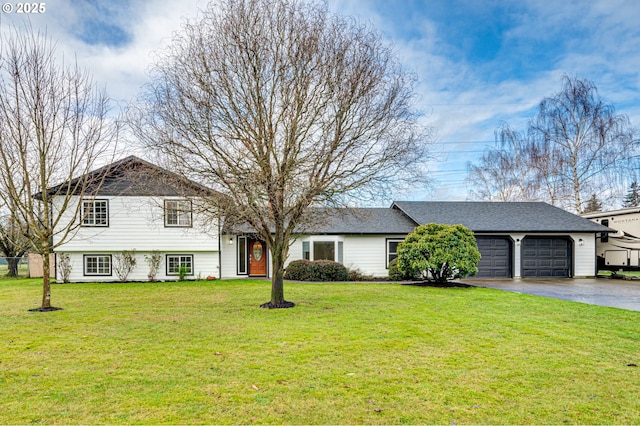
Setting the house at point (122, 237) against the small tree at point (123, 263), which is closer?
the house at point (122, 237)

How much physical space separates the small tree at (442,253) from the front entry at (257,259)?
7240mm

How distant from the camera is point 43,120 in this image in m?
9.91

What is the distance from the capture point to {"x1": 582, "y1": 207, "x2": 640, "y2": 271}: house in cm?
1920

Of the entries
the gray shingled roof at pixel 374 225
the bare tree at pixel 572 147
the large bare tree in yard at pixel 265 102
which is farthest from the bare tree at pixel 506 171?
the large bare tree in yard at pixel 265 102

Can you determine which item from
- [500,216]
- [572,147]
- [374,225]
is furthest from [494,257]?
[572,147]

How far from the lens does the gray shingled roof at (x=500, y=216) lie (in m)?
19.8

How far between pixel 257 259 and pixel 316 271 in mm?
3656

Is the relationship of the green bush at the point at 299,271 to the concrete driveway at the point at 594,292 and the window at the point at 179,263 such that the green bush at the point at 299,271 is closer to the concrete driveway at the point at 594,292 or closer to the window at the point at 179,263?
the window at the point at 179,263

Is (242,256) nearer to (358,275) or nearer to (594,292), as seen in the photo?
(358,275)

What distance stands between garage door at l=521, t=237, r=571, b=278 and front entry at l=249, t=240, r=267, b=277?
13168 mm

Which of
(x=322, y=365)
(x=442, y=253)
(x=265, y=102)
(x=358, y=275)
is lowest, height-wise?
(x=358, y=275)

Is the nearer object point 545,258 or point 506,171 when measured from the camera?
point 545,258

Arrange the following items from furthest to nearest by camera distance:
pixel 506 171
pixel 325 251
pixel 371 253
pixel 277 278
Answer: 1. pixel 506 171
2. pixel 371 253
3. pixel 325 251
4. pixel 277 278

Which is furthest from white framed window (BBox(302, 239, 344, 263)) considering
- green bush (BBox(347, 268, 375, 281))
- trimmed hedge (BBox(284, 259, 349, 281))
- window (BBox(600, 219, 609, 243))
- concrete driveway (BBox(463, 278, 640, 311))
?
window (BBox(600, 219, 609, 243))
